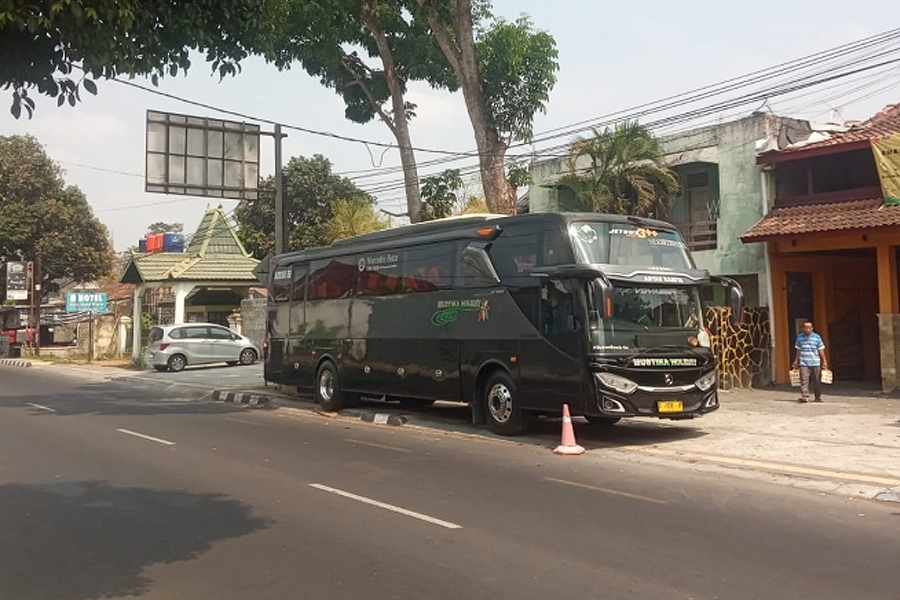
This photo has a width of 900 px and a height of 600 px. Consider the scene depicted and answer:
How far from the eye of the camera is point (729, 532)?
23.3ft

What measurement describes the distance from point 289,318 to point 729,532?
535 inches

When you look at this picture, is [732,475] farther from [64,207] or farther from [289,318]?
[64,207]

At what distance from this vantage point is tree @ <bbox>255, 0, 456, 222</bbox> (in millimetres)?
21250

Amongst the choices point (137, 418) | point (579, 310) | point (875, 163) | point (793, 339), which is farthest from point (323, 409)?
point (875, 163)

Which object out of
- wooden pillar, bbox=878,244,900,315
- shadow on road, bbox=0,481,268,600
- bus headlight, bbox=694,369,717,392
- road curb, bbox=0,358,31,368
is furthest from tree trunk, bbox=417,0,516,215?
road curb, bbox=0,358,31,368

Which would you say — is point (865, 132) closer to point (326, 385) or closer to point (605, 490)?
point (326, 385)

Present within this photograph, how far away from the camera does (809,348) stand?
16.3 metres

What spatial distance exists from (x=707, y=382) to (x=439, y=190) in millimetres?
11542

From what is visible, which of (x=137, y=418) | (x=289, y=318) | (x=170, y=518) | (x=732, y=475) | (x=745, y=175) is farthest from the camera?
(x=745, y=175)

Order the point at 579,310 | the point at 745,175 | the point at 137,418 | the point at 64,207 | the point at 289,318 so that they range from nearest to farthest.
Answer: the point at 579,310 < the point at 137,418 < the point at 289,318 < the point at 745,175 < the point at 64,207

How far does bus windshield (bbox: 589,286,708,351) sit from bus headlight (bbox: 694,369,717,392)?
0.48 metres

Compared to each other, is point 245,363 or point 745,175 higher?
point 745,175

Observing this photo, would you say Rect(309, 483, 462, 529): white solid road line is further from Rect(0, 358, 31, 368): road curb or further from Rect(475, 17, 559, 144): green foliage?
Rect(0, 358, 31, 368): road curb

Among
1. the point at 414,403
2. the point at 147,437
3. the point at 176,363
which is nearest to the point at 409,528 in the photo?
the point at 147,437
